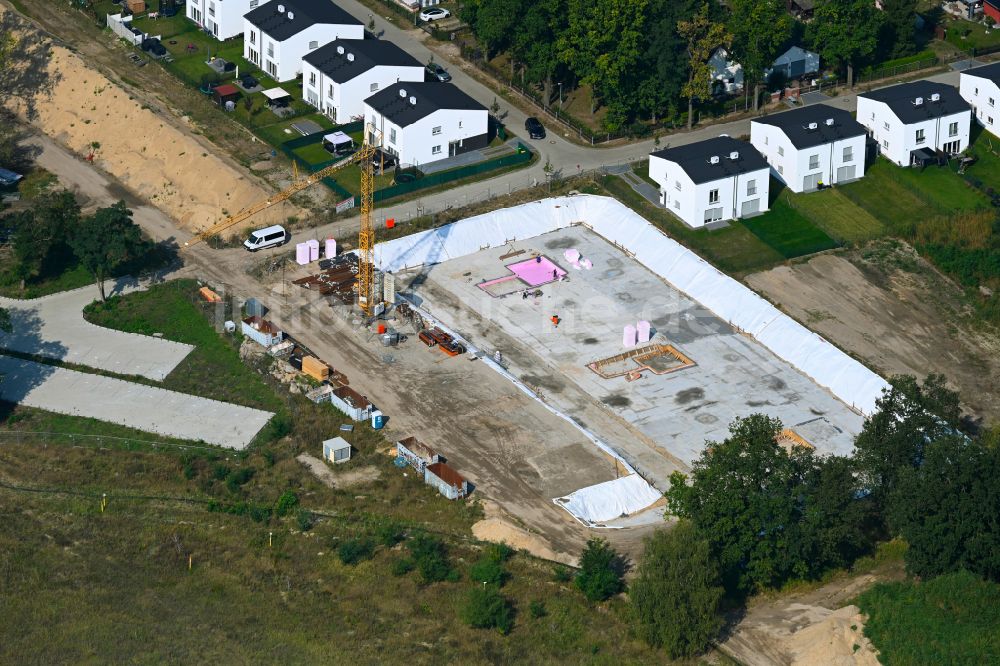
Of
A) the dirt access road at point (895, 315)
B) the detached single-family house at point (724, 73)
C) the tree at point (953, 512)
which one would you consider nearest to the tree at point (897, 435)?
the tree at point (953, 512)

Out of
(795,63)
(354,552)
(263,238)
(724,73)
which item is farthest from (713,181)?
(354,552)

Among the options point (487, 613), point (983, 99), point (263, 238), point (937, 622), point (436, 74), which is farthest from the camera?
point (436, 74)

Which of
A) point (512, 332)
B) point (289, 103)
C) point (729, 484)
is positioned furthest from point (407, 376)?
point (289, 103)

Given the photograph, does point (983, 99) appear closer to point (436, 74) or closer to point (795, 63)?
point (795, 63)

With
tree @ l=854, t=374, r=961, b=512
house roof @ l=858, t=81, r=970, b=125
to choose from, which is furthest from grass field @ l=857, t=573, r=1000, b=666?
house roof @ l=858, t=81, r=970, b=125

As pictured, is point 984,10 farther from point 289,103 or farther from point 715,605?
point 715,605

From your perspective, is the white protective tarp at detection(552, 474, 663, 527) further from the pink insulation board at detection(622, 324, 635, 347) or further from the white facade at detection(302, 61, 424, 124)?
the white facade at detection(302, 61, 424, 124)
